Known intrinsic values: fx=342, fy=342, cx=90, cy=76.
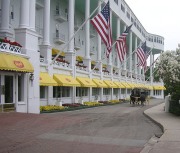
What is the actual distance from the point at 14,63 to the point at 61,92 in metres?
14.9

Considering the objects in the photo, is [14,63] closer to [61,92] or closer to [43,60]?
[43,60]

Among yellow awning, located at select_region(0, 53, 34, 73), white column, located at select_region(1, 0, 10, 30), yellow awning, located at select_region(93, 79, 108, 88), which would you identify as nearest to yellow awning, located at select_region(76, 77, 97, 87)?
yellow awning, located at select_region(93, 79, 108, 88)

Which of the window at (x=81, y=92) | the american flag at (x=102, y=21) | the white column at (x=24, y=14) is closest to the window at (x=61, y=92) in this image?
the window at (x=81, y=92)

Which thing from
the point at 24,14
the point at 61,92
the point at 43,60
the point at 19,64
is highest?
the point at 24,14

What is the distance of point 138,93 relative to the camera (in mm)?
45031

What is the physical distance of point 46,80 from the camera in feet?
94.0

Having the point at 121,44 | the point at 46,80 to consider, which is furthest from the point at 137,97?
the point at 46,80

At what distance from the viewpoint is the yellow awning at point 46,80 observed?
91.1 feet

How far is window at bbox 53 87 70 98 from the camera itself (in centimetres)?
3459

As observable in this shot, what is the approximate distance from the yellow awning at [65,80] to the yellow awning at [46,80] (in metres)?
1.52

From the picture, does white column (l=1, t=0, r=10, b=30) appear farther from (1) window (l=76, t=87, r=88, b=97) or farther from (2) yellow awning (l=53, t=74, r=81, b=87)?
(1) window (l=76, t=87, r=88, b=97)

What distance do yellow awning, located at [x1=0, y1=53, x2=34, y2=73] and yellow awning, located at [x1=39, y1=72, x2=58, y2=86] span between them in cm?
431

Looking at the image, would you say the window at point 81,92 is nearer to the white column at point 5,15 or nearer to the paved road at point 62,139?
the white column at point 5,15

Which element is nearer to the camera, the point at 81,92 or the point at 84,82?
the point at 84,82
